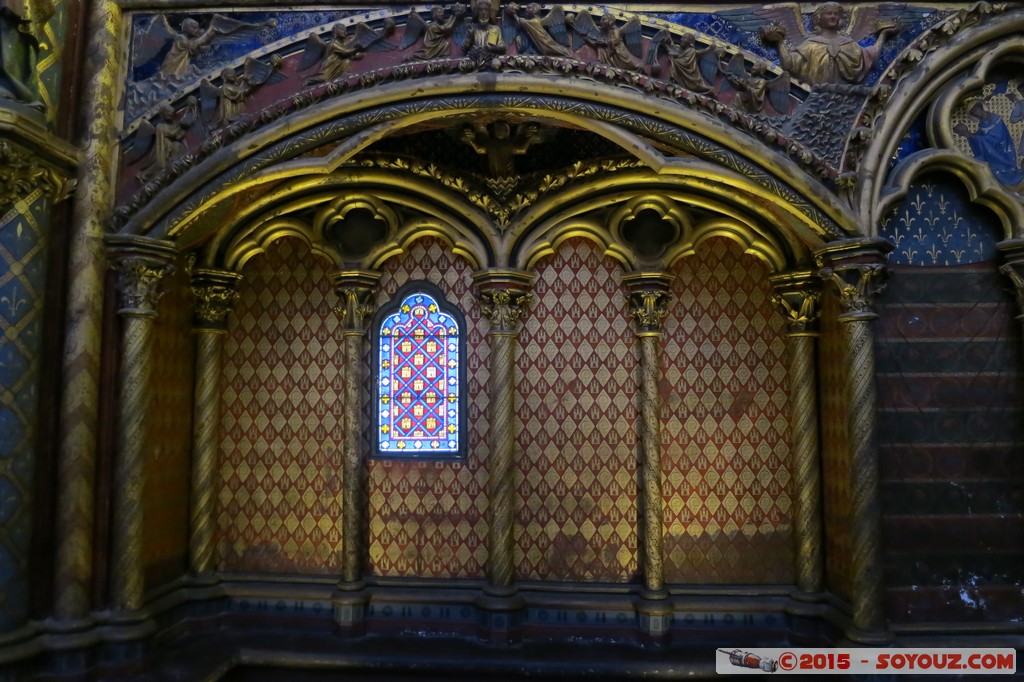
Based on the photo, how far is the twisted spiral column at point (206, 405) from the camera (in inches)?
277

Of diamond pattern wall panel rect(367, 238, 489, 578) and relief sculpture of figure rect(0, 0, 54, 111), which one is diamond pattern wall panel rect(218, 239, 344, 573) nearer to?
diamond pattern wall panel rect(367, 238, 489, 578)

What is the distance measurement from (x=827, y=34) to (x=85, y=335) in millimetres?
6075

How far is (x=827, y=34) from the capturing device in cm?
564

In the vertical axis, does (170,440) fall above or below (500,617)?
above

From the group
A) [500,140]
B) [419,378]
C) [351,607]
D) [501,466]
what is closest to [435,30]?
[500,140]

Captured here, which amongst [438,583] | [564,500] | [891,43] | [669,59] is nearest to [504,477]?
[564,500]

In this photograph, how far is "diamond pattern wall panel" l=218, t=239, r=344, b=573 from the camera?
7.34m

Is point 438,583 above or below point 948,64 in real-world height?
below

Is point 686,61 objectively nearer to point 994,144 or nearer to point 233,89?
point 994,144

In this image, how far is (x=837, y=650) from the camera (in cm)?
553

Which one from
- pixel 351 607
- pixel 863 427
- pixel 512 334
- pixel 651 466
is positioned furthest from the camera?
pixel 512 334

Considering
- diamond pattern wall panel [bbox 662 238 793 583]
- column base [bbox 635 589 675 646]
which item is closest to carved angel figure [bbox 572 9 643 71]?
diamond pattern wall panel [bbox 662 238 793 583]

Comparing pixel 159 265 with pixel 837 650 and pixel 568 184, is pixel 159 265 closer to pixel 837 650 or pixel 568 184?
pixel 568 184

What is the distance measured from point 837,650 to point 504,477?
9.99 ft
